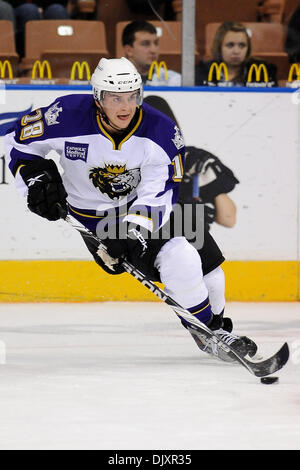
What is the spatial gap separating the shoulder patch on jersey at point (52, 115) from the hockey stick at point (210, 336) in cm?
35

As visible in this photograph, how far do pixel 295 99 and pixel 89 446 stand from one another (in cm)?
315

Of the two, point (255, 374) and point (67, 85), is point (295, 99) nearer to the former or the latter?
point (67, 85)

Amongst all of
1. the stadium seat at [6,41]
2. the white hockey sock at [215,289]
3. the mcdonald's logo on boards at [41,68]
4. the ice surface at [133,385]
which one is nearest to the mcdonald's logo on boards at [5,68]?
the stadium seat at [6,41]

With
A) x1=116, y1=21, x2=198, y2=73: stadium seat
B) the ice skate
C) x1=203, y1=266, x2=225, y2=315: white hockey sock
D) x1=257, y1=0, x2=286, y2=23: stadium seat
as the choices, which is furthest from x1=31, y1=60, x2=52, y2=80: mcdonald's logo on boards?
the ice skate

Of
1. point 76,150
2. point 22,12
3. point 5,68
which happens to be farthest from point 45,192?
point 22,12

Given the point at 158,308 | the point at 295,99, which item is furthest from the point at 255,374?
the point at 295,99

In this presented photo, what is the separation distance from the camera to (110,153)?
3.64 metres

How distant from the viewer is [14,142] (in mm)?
3742

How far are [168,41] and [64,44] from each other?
55 centimetres

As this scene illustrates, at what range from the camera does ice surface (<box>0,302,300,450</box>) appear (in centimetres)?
267

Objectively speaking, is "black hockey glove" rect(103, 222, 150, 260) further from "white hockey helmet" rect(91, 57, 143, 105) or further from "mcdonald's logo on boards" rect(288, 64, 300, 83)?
"mcdonald's logo on boards" rect(288, 64, 300, 83)

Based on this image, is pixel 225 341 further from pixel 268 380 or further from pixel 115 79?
pixel 115 79
